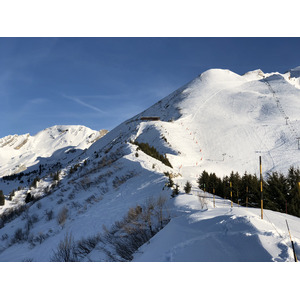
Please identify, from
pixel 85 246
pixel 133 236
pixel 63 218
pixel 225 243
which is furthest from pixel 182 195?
pixel 63 218

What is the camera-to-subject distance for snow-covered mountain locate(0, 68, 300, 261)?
522cm

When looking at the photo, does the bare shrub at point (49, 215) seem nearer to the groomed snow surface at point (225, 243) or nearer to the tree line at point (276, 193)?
the tree line at point (276, 193)

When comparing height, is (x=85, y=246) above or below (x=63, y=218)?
above

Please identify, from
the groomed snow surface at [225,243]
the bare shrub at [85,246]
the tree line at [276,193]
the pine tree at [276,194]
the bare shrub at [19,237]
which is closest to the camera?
the groomed snow surface at [225,243]

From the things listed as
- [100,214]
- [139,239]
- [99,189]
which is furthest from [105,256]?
[99,189]

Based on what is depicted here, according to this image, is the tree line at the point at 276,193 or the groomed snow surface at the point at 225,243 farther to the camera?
the tree line at the point at 276,193

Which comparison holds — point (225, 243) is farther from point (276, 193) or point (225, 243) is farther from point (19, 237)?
point (19, 237)

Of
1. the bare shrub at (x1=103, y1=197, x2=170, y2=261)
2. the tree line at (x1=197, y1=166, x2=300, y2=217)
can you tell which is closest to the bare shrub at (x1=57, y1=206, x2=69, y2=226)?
the bare shrub at (x1=103, y1=197, x2=170, y2=261)

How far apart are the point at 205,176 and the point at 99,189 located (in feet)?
34.3

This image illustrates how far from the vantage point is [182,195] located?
41.6ft

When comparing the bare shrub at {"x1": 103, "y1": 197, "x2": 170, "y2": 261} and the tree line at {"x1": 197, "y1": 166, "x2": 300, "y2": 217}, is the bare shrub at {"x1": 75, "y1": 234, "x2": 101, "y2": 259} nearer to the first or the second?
the bare shrub at {"x1": 103, "y1": 197, "x2": 170, "y2": 261}

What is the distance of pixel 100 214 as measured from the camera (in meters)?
14.4

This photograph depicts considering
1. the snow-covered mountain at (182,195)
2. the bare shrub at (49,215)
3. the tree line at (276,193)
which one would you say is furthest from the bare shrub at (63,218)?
the tree line at (276,193)

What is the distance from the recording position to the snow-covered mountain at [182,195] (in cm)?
522
